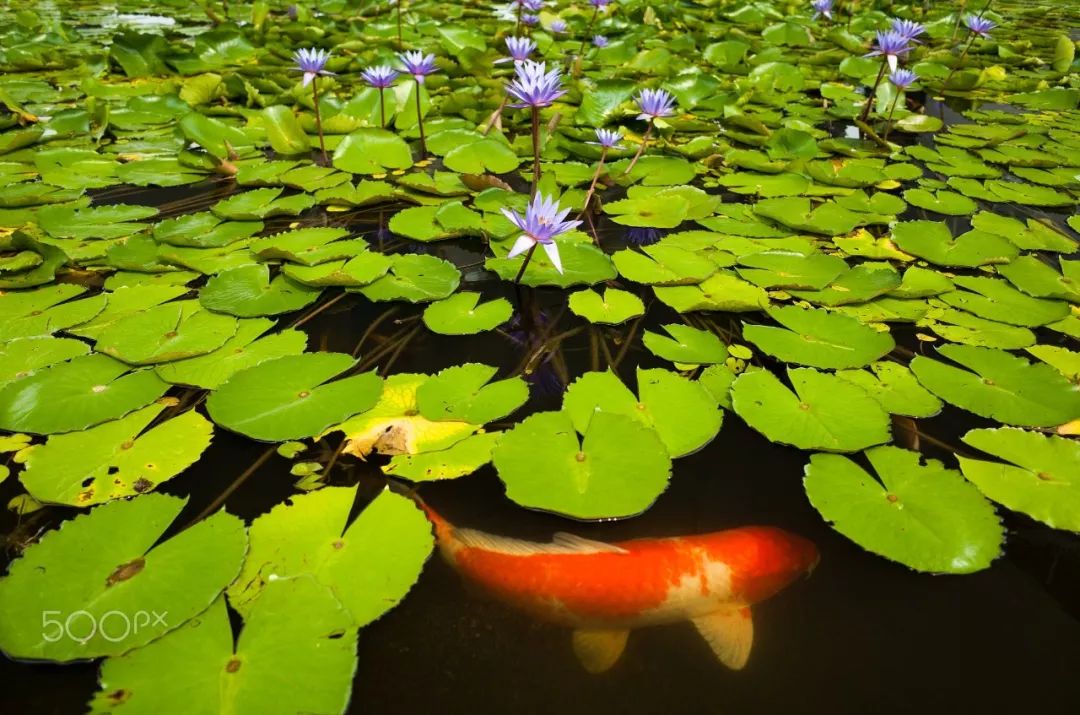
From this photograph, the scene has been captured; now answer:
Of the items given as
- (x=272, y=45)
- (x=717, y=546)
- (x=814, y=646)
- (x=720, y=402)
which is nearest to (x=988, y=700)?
(x=814, y=646)

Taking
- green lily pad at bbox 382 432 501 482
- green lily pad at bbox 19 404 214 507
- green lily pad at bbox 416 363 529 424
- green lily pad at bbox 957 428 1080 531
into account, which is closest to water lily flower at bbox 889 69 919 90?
green lily pad at bbox 957 428 1080 531

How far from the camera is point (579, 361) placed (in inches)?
64.3

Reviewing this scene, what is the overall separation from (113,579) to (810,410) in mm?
1424

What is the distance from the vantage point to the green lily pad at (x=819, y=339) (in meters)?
1.55

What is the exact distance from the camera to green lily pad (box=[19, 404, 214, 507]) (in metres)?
1.18

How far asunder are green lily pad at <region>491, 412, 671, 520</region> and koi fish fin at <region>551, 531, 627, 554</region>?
4 cm

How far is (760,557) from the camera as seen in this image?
1.11 metres

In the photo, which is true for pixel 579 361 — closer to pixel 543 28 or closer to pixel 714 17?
pixel 543 28

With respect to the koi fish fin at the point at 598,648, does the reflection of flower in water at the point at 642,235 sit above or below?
above

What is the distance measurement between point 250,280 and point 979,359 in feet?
6.79

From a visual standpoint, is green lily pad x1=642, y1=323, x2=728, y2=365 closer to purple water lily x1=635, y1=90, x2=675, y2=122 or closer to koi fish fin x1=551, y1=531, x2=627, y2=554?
koi fish fin x1=551, y1=531, x2=627, y2=554

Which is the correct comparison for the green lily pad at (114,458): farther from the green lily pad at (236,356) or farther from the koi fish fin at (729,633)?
the koi fish fin at (729,633)

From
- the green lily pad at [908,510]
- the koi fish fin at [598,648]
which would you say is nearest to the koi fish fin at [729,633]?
the koi fish fin at [598,648]

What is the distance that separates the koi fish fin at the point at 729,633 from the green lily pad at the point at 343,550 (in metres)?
0.51
